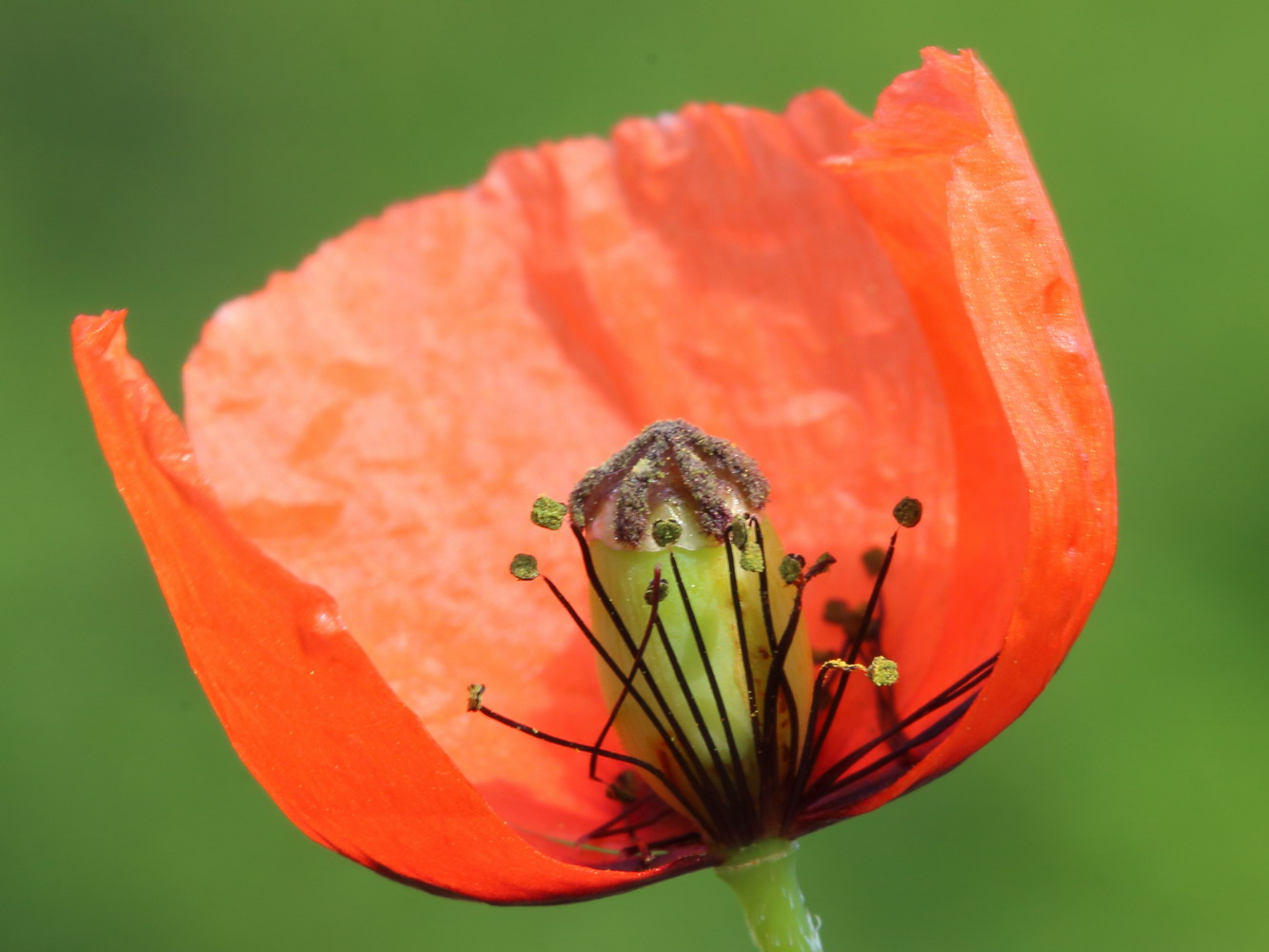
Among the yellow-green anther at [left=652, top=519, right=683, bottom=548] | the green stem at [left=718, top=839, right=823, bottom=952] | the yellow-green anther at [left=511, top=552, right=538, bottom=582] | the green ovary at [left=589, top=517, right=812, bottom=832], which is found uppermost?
the yellow-green anther at [left=511, top=552, right=538, bottom=582]

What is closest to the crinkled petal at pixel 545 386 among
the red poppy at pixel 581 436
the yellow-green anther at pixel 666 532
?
the red poppy at pixel 581 436

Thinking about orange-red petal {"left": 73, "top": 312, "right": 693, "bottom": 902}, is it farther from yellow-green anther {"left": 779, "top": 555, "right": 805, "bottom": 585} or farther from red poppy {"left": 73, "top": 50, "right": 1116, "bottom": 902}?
yellow-green anther {"left": 779, "top": 555, "right": 805, "bottom": 585}

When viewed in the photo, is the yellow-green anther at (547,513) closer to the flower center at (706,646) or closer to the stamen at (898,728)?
the flower center at (706,646)

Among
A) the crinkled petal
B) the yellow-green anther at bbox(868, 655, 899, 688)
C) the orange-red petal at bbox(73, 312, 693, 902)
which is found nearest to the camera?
the orange-red petal at bbox(73, 312, 693, 902)

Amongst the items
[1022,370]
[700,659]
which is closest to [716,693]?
[700,659]

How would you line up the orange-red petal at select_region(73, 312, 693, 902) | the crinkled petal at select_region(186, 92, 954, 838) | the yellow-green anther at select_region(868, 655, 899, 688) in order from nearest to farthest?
the orange-red petal at select_region(73, 312, 693, 902) → the yellow-green anther at select_region(868, 655, 899, 688) → the crinkled petal at select_region(186, 92, 954, 838)

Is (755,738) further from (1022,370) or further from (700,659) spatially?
(1022,370)

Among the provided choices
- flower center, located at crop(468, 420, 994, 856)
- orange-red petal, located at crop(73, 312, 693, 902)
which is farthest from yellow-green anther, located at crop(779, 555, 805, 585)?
orange-red petal, located at crop(73, 312, 693, 902)
